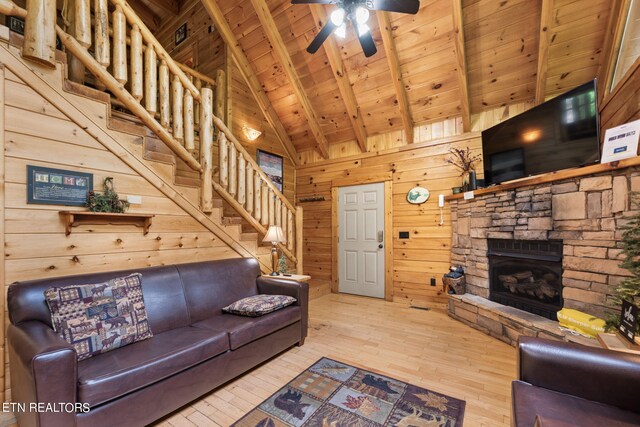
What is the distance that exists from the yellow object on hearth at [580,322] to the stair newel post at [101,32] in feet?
15.3

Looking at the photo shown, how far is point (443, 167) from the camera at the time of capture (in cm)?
416

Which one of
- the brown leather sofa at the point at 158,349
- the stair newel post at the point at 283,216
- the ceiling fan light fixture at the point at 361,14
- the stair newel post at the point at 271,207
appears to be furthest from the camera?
the stair newel post at the point at 283,216

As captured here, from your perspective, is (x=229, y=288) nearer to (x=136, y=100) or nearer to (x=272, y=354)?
(x=272, y=354)

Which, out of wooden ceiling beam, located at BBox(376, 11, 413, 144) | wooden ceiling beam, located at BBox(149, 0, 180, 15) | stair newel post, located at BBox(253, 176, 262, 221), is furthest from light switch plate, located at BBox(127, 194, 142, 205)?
wooden ceiling beam, located at BBox(149, 0, 180, 15)

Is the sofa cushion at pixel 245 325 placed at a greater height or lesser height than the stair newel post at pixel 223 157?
lesser

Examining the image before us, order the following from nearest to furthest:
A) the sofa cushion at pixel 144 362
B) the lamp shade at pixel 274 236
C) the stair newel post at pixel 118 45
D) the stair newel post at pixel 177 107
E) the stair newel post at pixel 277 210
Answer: the sofa cushion at pixel 144 362, the stair newel post at pixel 118 45, the stair newel post at pixel 177 107, the lamp shade at pixel 274 236, the stair newel post at pixel 277 210

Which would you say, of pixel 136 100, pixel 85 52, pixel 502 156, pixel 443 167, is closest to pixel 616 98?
pixel 502 156

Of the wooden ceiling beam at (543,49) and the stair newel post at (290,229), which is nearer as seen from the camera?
the wooden ceiling beam at (543,49)

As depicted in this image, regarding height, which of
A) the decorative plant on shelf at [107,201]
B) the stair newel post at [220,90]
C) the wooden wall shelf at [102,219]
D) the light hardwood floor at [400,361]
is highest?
the stair newel post at [220,90]

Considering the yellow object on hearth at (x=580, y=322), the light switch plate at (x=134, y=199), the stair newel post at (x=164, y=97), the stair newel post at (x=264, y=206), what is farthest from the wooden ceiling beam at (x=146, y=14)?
the yellow object on hearth at (x=580, y=322)

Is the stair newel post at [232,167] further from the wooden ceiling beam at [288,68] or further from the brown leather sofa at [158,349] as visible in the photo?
the wooden ceiling beam at [288,68]

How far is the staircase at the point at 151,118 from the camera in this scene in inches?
87.6

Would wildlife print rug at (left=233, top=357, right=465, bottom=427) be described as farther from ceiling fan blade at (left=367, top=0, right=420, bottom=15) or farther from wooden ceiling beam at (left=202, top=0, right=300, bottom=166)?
wooden ceiling beam at (left=202, top=0, right=300, bottom=166)

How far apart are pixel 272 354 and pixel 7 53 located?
301 centimetres
